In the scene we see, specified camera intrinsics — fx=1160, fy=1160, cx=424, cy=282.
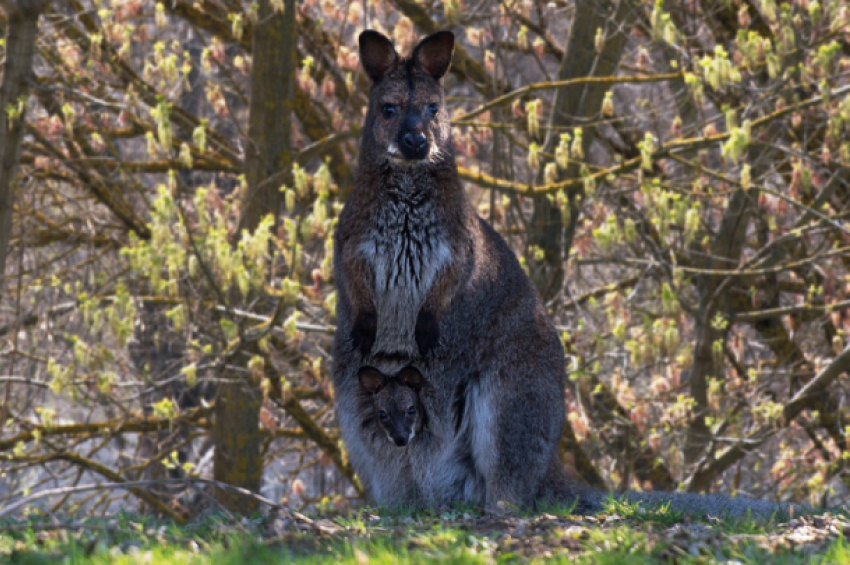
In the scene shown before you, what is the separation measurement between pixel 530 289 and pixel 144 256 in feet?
12.2

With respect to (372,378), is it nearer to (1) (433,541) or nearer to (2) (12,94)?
(1) (433,541)

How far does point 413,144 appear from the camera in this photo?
21.8 feet

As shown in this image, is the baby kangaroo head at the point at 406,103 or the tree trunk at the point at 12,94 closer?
the baby kangaroo head at the point at 406,103

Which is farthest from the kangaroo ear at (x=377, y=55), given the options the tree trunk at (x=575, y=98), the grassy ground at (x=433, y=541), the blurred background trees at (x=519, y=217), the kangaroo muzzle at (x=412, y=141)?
the tree trunk at (x=575, y=98)

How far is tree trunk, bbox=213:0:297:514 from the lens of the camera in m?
12.0

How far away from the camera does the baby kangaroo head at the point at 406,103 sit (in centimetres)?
673

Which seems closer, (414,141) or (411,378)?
(414,141)

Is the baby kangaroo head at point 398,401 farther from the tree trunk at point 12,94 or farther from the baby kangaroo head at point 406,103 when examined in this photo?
the tree trunk at point 12,94

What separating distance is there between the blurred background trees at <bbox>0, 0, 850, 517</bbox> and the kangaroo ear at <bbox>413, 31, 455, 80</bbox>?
3092 mm

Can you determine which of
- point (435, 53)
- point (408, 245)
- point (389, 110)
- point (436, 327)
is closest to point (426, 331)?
point (436, 327)

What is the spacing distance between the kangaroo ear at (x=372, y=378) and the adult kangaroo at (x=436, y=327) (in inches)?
4.5

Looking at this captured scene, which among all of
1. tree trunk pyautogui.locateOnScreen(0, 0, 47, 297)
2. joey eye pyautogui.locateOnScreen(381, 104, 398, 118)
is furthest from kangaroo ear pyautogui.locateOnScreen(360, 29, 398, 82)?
tree trunk pyautogui.locateOnScreen(0, 0, 47, 297)

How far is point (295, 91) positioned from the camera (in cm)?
1342

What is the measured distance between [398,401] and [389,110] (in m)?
1.72
